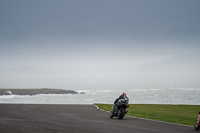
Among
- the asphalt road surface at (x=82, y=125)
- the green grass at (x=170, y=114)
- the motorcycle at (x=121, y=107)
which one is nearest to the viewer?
the asphalt road surface at (x=82, y=125)

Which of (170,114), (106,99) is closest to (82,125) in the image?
(170,114)

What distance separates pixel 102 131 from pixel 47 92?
188105mm

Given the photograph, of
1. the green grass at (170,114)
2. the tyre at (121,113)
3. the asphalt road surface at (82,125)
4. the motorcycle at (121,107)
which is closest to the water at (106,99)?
the green grass at (170,114)

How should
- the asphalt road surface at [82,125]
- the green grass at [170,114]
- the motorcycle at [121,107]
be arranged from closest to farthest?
1. the asphalt road surface at [82,125]
2. the green grass at [170,114]
3. the motorcycle at [121,107]

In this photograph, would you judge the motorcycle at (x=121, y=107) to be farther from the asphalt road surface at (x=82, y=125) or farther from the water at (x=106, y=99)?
the water at (x=106, y=99)

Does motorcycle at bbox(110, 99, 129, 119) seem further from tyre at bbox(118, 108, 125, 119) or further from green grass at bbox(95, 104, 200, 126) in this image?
green grass at bbox(95, 104, 200, 126)

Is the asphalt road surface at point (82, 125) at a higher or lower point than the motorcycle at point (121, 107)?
lower

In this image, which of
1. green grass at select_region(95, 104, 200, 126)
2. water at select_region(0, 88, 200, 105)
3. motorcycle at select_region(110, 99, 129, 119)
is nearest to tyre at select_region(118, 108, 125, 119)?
motorcycle at select_region(110, 99, 129, 119)

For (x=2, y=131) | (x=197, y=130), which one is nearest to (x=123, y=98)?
(x=197, y=130)

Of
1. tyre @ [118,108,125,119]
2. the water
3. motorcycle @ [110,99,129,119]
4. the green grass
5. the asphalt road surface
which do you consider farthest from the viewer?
the water

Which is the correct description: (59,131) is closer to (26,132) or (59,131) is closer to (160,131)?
(26,132)

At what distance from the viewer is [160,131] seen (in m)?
15.7

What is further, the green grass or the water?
the water

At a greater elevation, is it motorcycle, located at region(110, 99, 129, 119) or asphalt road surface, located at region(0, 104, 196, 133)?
motorcycle, located at region(110, 99, 129, 119)
